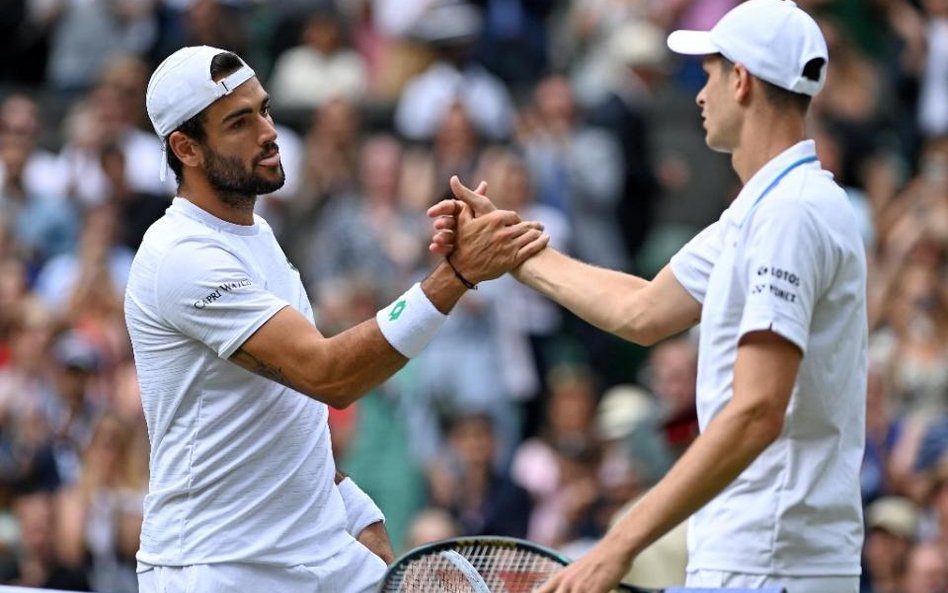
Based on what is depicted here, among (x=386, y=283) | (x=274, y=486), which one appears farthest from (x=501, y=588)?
(x=386, y=283)

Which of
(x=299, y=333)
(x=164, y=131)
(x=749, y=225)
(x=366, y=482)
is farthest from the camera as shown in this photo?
(x=366, y=482)

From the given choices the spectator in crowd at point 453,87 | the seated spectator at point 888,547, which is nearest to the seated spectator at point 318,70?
the spectator in crowd at point 453,87

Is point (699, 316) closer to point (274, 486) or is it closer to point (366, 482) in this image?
point (274, 486)

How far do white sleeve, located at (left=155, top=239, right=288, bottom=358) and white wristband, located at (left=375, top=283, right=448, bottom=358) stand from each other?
290 mm

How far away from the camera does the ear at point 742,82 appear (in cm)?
488

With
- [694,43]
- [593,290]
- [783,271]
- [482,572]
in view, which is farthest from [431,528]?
[783,271]

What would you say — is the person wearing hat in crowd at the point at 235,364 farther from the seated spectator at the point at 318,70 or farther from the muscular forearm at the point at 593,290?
the seated spectator at the point at 318,70

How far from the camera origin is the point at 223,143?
221 inches

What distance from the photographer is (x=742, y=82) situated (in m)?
4.89

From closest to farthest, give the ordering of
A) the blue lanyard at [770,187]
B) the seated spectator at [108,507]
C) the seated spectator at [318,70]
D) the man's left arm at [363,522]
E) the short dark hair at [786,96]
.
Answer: the blue lanyard at [770,187], the short dark hair at [786,96], the man's left arm at [363,522], the seated spectator at [108,507], the seated spectator at [318,70]

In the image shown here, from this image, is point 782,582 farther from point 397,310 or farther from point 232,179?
point 232,179

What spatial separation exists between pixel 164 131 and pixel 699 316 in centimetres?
159

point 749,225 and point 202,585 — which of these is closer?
point 749,225

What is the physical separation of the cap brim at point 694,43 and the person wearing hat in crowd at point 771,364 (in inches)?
0.7
